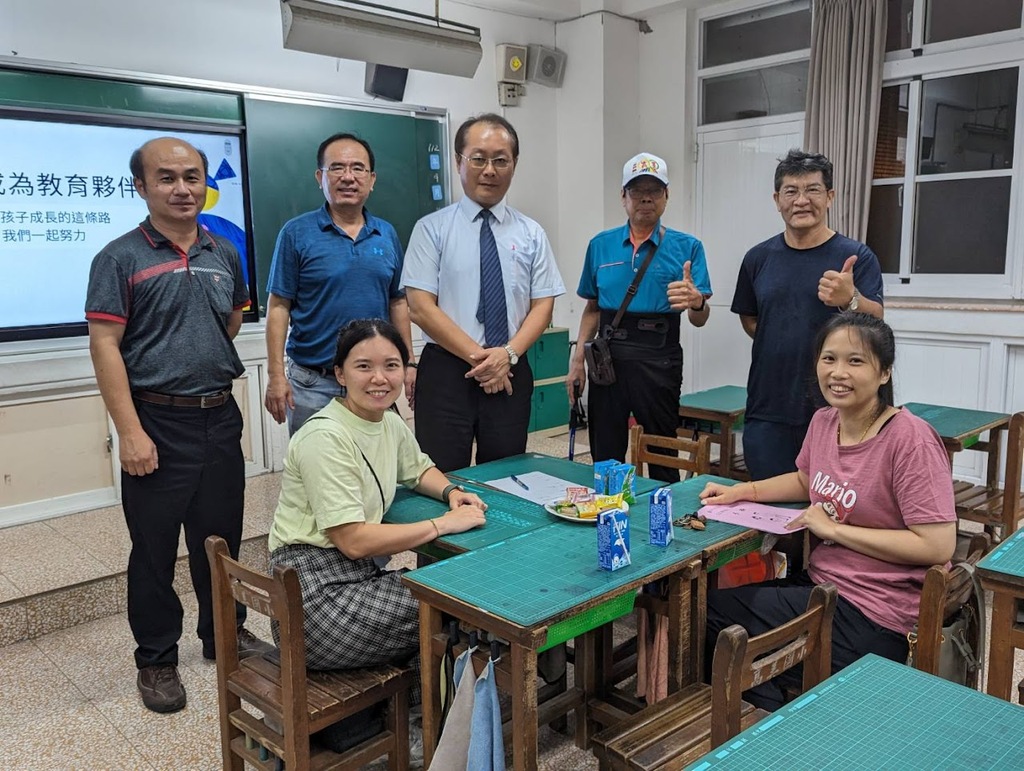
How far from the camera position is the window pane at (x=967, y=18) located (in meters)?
4.23

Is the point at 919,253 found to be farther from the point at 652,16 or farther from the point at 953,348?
the point at 652,16

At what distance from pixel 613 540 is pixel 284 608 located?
669 mm

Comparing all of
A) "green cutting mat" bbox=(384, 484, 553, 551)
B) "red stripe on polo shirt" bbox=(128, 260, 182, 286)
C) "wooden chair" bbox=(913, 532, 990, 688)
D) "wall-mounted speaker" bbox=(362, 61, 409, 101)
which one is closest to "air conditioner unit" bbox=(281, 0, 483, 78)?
"wall-mounted speaker" bbox=(362, 61, 409, 101)

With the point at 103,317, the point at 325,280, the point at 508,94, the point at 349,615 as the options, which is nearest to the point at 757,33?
the point at 508,94

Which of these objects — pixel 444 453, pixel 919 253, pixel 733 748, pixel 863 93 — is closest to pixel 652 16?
pixel 863 93

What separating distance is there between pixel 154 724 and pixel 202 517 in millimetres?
608

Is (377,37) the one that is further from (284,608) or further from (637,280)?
(284,608)

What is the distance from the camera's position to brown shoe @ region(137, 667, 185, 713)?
2432mm

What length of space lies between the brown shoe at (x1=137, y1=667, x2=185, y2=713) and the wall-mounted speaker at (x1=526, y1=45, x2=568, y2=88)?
4.51 meters

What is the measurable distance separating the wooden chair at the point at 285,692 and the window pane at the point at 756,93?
4.50 m

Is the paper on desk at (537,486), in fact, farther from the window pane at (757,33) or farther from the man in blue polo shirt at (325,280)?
the window pane at (757,33)

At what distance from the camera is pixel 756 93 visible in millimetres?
5320

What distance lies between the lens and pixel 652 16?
5656mm

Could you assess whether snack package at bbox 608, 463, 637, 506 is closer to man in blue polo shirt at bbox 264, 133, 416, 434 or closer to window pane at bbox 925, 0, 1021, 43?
man in blue polo shirt at bbox 264, 133, 416, 434
